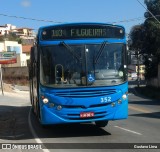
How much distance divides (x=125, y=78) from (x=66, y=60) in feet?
6.30

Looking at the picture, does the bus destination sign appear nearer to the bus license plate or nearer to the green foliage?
the bus license plate

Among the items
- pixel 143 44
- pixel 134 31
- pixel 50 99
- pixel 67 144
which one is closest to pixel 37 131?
pixel 50 99

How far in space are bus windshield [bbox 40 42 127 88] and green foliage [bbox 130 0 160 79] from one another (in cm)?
4365

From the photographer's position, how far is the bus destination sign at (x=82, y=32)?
14695mm

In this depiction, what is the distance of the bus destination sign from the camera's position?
14695 millimetres

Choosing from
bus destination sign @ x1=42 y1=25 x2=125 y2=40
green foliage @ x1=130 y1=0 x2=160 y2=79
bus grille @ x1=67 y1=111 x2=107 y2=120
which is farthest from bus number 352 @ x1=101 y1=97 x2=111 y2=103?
green foliage @ x1=130 y1=0 x2=160 y2=79

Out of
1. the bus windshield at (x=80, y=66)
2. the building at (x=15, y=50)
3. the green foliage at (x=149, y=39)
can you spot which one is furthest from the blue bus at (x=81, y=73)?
the building at (x=15, y=50)

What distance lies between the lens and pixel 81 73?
1437cm

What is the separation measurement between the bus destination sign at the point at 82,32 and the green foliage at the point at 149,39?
141 feet

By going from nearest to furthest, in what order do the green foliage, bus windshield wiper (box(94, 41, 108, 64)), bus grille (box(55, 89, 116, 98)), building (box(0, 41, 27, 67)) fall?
bus grille (box(55, 89, 116, 98)) < bus windshield wiper (box(94, 41, 108, 64)) < the green foliage < building (box(0, 41, 27, 67))

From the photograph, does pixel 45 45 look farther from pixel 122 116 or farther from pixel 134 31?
pixel 134 31

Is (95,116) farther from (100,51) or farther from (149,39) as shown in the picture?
(149,39)

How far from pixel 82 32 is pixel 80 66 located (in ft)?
3.77

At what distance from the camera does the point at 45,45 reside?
14570mm
